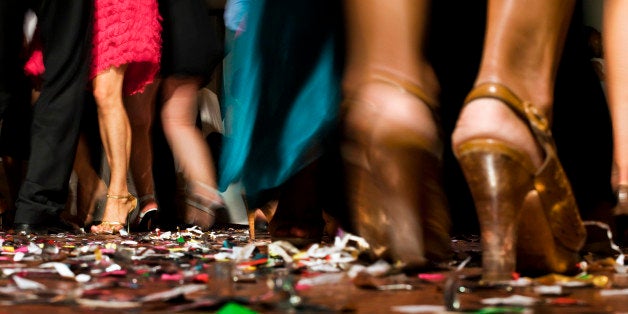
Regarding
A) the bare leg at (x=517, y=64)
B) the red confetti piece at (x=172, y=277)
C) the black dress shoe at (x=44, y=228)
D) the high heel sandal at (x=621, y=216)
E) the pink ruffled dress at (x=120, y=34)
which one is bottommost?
the red confetti piece at (x=172, y=277)

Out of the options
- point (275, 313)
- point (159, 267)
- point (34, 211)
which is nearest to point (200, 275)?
point (159, 267)

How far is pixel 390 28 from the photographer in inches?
45.8

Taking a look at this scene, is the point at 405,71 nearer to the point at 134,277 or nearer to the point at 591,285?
the point at 591,285

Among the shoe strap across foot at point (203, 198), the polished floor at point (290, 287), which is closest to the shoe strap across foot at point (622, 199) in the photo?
the polished floor at point (290, 287)

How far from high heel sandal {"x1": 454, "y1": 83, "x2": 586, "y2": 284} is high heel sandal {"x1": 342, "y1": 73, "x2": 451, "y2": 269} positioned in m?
0.08

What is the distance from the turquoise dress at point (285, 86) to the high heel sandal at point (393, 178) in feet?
1.21

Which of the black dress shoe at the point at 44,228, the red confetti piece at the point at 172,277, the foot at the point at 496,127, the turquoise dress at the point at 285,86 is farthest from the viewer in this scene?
the black dress shoe at the point at 44,228

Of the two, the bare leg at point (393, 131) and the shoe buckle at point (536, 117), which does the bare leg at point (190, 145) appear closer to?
the bare leg at point (393, 131)

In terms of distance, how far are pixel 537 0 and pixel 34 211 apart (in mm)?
2108

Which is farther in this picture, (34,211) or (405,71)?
(34,211)

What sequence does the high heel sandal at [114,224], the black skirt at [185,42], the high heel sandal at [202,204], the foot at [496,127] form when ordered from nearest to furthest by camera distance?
the foot at [496,127] < the high heel sandal at [114,224] < the high heel sandal at [202,204] < the black skirt at [185,42]

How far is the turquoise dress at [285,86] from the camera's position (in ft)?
5.19

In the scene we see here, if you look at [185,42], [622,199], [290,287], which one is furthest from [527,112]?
[185,42]

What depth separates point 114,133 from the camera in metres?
3.00
